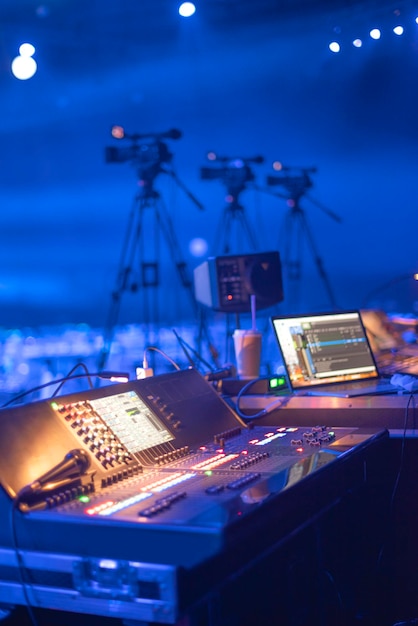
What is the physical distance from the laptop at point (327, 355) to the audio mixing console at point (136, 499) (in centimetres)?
61

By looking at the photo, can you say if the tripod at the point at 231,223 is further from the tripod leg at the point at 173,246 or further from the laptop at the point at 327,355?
the laptop at the point at 327,355

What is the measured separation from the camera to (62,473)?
154 cm

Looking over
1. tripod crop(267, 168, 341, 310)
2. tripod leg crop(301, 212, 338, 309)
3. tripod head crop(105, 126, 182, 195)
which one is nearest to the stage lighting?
tripod head crop(105, 126, 182, 195)

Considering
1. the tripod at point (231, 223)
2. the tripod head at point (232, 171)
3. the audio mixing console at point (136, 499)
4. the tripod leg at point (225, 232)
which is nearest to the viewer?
the audio mixing console at point (136, 499)

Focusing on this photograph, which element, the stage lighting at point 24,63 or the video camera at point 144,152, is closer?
the video camera at point 144,152

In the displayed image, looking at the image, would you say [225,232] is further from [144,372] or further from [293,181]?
[144,372]

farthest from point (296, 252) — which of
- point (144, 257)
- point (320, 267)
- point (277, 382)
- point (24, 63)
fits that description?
point (277, 382)

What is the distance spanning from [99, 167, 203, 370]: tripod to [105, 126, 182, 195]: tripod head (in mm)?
22

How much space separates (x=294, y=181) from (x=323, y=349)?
407 centimetres

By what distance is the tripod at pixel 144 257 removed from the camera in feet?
16.5

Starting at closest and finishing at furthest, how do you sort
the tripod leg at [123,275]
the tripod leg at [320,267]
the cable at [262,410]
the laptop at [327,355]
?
1. the cable at [262,410]
2. the laptop at [327,355]
3. the tripod leg at [123,275]
4. the tripod leg at [320,267]

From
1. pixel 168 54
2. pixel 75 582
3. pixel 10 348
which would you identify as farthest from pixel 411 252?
pixel 75 582

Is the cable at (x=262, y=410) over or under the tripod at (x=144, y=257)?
under

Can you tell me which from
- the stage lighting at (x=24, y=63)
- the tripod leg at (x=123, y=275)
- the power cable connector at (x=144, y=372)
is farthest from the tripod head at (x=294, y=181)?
the power cable connector at (x=144, y=372)
